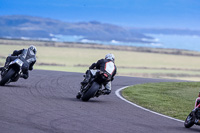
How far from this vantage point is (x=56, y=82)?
23531mm

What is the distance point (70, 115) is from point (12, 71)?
6.59 metres

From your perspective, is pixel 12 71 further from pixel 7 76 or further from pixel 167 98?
pixel 167 98

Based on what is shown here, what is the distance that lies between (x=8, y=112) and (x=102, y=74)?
4.58 m

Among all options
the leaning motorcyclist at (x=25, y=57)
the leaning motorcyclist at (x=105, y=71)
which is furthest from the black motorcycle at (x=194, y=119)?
the leaning motorcyclist at (x=25, y=57)

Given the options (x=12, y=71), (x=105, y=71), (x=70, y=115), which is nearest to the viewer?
(x=70, y=115)

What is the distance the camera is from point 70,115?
1317cm

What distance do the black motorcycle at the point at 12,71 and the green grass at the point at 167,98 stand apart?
12.6ft

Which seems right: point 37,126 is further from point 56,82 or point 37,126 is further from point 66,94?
point 56,82

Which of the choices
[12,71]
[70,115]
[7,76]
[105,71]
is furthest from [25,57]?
[70,115]

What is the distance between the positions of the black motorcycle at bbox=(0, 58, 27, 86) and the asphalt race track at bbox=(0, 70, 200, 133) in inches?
14.1

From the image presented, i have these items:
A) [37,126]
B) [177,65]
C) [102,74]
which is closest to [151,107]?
[102,74]

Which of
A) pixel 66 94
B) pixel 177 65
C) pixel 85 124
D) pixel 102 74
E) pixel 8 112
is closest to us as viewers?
pixel 85 124

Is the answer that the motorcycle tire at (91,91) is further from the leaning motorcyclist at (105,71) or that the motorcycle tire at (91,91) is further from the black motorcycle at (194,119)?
the black motorcycle at (194,119)

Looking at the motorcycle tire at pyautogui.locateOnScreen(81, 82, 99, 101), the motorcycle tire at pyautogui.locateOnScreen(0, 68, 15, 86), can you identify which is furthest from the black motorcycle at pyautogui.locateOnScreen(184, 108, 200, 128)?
the motorcycle tire at pyautogui.locateOnScreen(0, 68, 15, 86)
